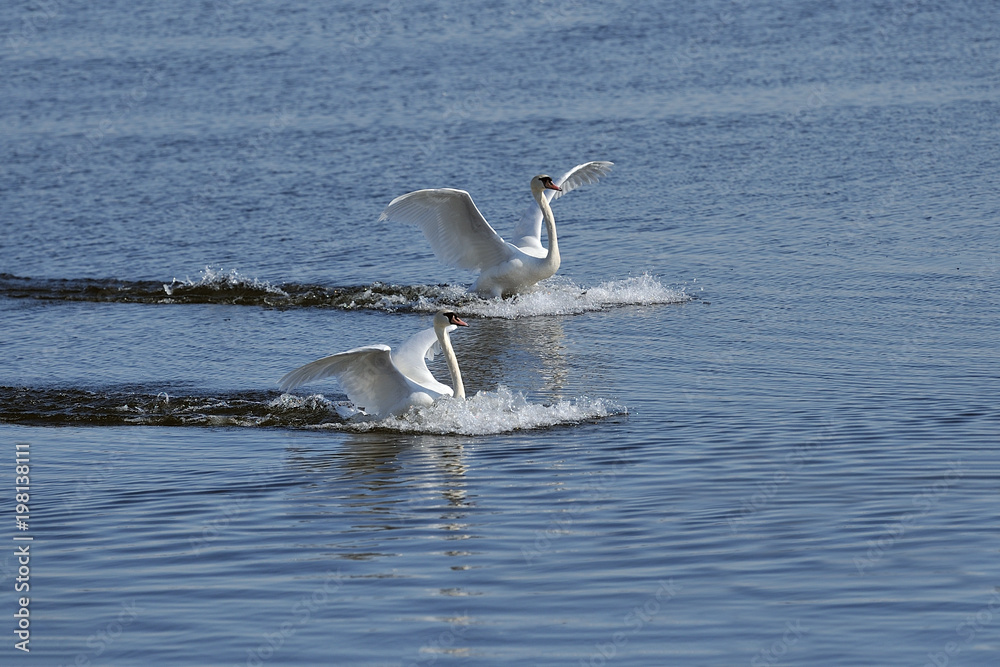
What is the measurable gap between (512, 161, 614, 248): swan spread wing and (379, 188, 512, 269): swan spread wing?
72 centimetres

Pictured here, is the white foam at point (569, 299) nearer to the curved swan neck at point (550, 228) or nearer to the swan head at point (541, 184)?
the curved swan neck at point (550, 228)

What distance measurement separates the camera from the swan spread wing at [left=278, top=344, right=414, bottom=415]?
10797mm

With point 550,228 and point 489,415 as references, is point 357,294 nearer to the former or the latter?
point 550,228

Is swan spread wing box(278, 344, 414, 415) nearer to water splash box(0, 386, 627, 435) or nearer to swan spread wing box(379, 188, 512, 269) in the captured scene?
water splash box(0, 386, 627, 435)

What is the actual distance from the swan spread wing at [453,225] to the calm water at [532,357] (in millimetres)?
559

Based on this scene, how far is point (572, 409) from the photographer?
1093 cm

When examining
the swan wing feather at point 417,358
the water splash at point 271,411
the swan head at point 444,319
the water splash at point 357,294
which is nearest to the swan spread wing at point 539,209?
the water splash at point 357,294

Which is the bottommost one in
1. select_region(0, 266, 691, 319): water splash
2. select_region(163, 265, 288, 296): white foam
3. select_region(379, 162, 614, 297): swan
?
select_region(0, 266, 691, 319): water splash

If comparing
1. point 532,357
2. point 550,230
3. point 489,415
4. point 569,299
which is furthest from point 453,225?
point 489,415

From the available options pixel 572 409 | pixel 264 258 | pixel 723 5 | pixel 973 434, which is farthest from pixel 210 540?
pixel 723 5

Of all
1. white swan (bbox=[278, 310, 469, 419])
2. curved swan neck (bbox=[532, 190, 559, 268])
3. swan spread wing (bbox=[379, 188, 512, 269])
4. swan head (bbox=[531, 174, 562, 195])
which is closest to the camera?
white swan (bbox=[278, 310, 469, 419])

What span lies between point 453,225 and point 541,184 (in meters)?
1.38

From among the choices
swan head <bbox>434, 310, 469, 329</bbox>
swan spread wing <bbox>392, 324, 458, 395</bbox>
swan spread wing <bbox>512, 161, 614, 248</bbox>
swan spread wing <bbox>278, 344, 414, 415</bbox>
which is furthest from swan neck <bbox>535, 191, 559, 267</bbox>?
swan spread wing <bbox>278, 344, 414, 415</bbox>

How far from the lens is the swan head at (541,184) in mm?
16661
